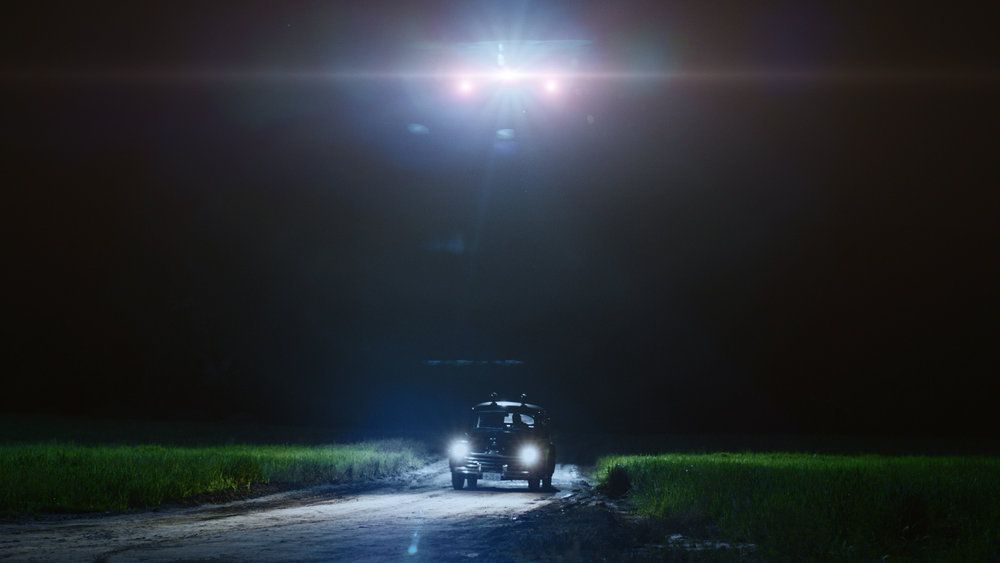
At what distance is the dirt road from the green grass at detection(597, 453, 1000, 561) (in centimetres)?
344

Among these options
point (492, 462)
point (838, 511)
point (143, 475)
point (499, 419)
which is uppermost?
point (499, 419)

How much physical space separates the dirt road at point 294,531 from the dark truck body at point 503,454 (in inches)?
106

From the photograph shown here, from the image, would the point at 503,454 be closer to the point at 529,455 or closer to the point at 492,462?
the point at 492,462

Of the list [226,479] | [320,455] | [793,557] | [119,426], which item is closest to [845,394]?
[119,426]

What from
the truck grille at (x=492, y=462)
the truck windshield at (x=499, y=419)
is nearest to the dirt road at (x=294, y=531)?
the truck grille at (x=492, y=462)

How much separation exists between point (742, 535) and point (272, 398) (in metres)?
85.5

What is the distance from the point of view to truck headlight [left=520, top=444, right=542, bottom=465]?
90.4 ft

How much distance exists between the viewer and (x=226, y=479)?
24.5m

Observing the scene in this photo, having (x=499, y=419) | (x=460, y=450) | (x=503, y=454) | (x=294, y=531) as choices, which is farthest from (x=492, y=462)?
(x=294, y=531)

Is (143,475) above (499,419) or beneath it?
beneath

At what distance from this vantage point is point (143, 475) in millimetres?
22422

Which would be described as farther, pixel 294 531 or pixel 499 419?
pixel 499 419

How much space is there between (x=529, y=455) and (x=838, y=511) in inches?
518

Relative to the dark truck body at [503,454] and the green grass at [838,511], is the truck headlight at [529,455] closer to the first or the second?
the dark truck body at [503,454]
